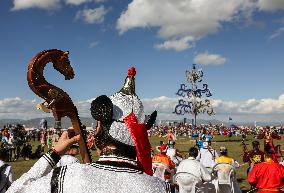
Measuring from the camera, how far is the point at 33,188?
1.83 m

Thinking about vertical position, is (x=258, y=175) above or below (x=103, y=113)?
below

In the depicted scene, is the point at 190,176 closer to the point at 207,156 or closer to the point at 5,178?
the point at 207,156

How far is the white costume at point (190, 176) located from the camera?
906 centimetres

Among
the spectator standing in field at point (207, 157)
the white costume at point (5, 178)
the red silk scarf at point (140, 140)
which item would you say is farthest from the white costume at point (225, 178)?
the red silk scarf at point (140, 140)

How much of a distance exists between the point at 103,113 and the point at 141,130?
205mm

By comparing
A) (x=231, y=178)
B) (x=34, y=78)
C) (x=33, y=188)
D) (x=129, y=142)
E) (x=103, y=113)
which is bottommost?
(x=231, y=178)

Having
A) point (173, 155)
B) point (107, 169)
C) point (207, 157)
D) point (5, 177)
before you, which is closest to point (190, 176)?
point (173, 155)

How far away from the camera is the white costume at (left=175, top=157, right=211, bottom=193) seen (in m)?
9.06

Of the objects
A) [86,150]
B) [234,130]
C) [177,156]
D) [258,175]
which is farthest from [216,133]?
[86,150]

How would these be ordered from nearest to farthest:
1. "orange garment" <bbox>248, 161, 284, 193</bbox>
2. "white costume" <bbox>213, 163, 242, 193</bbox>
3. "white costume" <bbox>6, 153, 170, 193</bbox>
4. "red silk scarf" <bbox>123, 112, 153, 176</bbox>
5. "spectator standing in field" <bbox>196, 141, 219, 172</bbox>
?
"white costume" <bbox>6, 153, 170, 193</bbox> < "red silk scarf" <bbox>123, 112, 153, 176</bbox> < "orange garment" <bbox>248, 161, 284, 193</bbox> < "white costume" <bbox>213, 163, 242, 193</bbox> < "spectator standing in field" <bbox>196, 141, 219, 172</bbox>

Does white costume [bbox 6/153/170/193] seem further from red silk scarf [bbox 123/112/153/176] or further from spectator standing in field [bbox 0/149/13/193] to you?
spectator standing in field [bbox 0/149/13/193]

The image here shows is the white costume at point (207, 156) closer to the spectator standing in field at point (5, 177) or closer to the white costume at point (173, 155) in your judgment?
the white costume at point (173, 155)

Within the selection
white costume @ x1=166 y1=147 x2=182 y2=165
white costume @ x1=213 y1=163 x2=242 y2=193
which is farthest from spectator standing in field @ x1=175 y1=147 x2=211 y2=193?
white costume @ x1=166 y1=147 x2=182 y2=165

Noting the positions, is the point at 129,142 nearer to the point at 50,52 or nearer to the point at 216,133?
the point at 50,52
